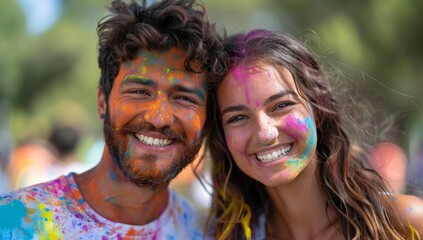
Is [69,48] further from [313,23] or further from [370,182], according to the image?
[370,182]

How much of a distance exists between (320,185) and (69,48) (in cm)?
1648

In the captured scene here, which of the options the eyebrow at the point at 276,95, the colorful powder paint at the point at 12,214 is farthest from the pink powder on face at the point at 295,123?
the colorful powder paint at the point at 12,214

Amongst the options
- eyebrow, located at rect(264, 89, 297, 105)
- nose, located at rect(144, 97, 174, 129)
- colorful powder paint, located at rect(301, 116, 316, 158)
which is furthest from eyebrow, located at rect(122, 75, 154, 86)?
colorful powder paint, located at rect(301, 116, 316, 158)

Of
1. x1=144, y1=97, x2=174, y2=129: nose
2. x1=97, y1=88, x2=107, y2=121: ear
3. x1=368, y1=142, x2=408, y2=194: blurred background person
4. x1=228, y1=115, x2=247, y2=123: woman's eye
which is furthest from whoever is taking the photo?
x1=368, y1=142, x2=408, y2=194: blurred background person

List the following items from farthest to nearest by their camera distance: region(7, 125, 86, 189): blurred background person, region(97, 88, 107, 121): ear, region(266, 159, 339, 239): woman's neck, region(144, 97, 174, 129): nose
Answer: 1. region(7, 125, 86, 189): blurred background person
2. region(97, 88, 107, 121): ear
3. region(266, 159, 339, 239): woman's neck
4. region(144, 97, 174, 129): nose

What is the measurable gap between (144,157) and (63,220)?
Answer: 50 centimetres

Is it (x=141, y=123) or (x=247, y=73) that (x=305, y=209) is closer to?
(x=247, y=73)

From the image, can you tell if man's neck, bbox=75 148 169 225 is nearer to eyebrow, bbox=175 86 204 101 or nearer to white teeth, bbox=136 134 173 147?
white teeth, bbox=136 134 173 147

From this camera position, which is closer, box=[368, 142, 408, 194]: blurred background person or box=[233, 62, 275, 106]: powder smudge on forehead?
box=[233, 62, 275, 106]: powder smudge on forehead

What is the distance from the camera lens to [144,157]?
256 cm

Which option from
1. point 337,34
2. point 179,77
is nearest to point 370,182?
point 179,77

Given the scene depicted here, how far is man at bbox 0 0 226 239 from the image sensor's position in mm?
2564

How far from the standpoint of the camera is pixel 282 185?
285 cm

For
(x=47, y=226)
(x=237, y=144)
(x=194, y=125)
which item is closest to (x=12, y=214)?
(x=47, y=226)
